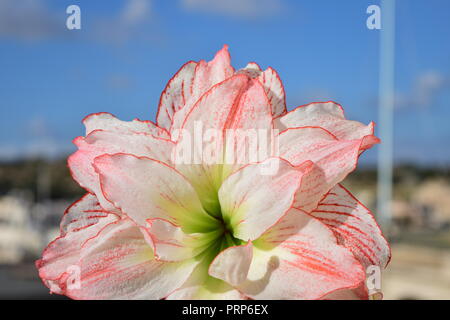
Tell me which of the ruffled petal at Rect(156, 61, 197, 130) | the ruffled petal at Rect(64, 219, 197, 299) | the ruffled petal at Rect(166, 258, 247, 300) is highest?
the ruffled petal at Rect(156, 61, 197, 130)

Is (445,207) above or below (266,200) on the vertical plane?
below

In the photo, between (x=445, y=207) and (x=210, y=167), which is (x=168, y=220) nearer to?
(x=210, y=167)

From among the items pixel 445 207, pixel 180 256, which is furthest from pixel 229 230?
pixel 445 207
